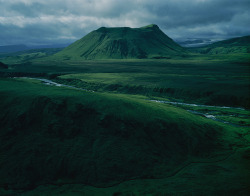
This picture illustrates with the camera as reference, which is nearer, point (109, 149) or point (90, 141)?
point (109, 149)

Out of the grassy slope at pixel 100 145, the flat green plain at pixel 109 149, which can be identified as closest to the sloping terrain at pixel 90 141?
the grassy slope at pixel 100 145

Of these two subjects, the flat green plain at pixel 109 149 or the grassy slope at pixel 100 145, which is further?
the grassy slope at pixel 100 145

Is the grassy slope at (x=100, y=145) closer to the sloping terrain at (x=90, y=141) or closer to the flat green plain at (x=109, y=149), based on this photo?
the sloping terrain at (x=90, y=141)

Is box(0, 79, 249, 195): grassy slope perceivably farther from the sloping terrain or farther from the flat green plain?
the flat green plain

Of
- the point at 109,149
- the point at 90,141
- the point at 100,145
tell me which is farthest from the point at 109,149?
the point at 90,141

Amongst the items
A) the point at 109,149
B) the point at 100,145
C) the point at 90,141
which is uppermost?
the point at 90,141

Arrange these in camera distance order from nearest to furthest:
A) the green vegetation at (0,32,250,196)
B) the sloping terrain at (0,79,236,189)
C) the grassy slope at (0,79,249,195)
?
the green vegetation at (0,32,250,196) → the grassy slope at (0,79,249,195) → the sloping terrain at (0,79,236,189)

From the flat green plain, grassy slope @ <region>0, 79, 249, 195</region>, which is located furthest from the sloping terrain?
the flat green plain

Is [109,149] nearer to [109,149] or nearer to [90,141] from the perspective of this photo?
[109,149]
